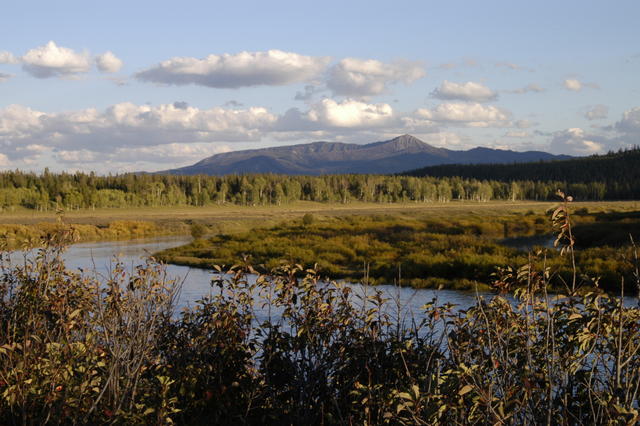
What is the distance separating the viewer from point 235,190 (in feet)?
521

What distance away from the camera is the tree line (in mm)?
119250

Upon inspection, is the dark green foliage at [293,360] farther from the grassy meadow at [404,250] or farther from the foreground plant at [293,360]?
the grassy meadow at [404,250]

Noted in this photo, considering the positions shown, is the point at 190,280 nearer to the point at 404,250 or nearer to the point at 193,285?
the point at 193,285

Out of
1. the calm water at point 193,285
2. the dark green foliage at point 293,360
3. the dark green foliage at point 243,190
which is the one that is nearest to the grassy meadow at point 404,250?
the calm water at point 193,285

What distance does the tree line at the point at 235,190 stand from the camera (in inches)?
4695

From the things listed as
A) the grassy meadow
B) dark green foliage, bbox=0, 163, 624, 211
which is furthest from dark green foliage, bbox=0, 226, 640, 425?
dark green foliage, bbox=0, 163, 624, 211

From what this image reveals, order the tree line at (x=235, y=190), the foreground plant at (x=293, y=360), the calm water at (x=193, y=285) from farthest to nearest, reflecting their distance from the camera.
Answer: the tree line at (x=235, y=190), the calm water at (x=193, y=285), the foreground plant at (x=293, y=360)

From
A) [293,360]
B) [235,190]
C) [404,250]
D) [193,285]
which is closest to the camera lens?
[293,360]

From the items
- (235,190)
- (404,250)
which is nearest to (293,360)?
(404,250)

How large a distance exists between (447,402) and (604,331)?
7.11ft

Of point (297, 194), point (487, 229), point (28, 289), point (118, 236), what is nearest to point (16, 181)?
point (297, 194)

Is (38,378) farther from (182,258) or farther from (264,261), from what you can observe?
(182,258)

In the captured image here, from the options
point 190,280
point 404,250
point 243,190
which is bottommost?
point 190,280

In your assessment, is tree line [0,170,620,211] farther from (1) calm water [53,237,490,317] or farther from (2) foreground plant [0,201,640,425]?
(2) foreground plant [0,201,640,425]
